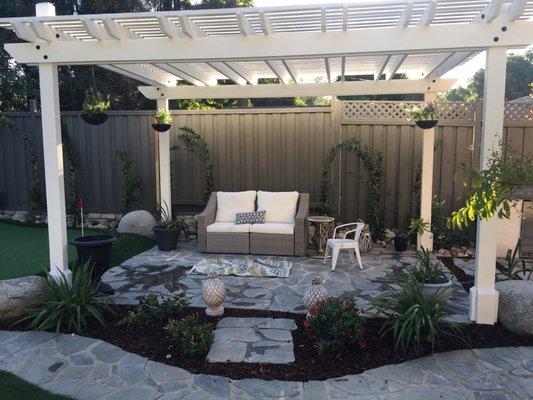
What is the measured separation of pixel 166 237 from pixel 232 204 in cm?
122

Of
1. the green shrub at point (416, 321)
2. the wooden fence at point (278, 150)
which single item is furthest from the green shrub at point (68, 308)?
the wooden fence at point (278, 150)

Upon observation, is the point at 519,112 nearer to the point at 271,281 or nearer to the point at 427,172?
the point at 427,172

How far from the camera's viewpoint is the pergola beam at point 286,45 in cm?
383

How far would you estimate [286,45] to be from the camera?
4.13m

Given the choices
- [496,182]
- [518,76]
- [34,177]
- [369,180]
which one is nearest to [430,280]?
[496,182]

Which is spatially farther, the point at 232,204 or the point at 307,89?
the point at 232,204

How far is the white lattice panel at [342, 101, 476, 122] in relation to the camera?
713 centimetres

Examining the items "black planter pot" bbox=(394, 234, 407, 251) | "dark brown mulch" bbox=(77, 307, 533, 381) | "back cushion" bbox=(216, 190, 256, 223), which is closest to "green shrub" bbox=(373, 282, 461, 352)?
"dark brown mulch" bbox=(77, 307, 533, 381)

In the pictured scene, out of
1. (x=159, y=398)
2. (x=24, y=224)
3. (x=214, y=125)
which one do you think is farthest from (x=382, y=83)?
(x=24, y=224)

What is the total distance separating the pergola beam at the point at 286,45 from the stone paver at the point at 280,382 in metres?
2.66

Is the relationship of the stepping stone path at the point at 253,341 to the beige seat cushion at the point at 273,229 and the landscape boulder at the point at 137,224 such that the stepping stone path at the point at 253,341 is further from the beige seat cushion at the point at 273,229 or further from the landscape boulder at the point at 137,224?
the landscape boulder at the point at 137,224

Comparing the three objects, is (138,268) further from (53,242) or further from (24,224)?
(24,224)

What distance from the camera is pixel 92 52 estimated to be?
173 inches

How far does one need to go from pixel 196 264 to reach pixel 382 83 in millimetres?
3953
